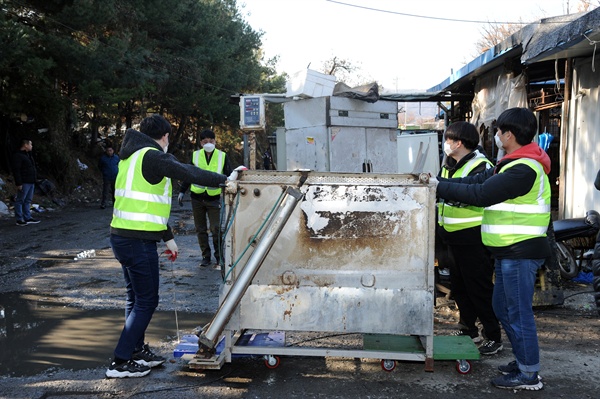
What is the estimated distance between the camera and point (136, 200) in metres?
3.82

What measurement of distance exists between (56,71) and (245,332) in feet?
45.9

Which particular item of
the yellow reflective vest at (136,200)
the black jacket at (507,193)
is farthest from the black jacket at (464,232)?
the yellow reflective vest at (136,200)

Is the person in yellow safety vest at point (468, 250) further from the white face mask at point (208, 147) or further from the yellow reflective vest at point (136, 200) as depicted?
the white face mask at point (208, 147)

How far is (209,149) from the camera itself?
24.3 feet

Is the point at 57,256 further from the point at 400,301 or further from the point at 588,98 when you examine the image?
the point at 588,98

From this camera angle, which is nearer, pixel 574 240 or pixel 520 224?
pixel 520 224

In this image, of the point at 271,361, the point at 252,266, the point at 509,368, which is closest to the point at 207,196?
the point at 271,361

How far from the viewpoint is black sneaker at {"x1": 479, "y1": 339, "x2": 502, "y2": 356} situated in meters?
4.30

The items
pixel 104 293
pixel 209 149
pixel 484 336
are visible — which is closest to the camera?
pixel 484 336

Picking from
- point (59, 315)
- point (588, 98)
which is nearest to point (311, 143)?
point (588, 98)

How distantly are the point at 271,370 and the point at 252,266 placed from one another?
0.93 m

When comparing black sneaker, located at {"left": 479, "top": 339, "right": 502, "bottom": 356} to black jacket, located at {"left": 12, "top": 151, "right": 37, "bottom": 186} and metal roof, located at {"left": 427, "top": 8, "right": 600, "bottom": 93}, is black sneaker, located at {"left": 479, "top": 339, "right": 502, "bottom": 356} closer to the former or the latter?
metal roof, located at {"left": 427, "top": 8, "right": 600, "bottom": 93}

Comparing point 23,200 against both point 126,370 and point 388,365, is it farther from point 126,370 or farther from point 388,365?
point 388,365

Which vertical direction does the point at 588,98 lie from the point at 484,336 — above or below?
above
